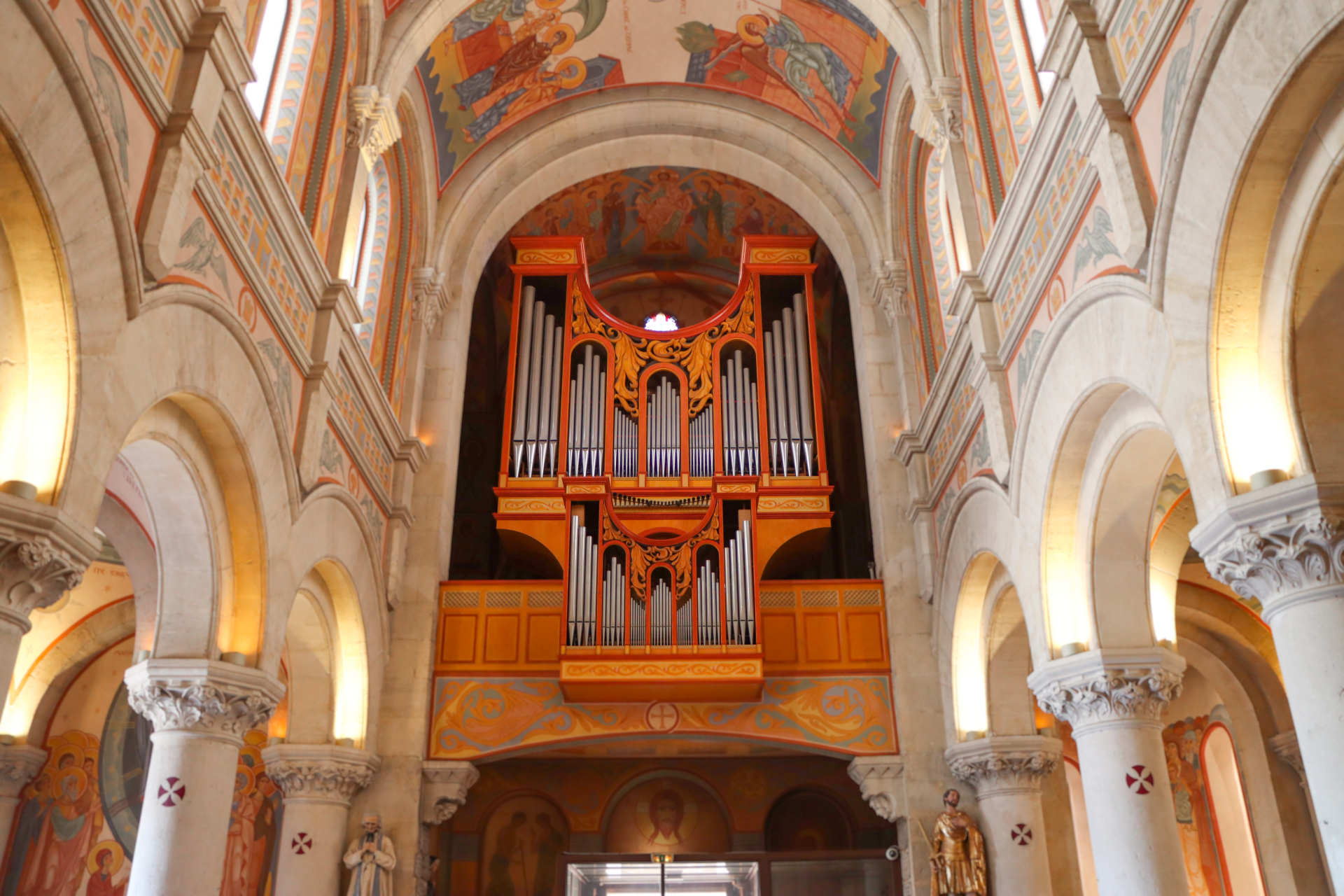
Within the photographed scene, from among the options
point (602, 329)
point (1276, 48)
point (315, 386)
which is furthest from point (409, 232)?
point (1276, 48)

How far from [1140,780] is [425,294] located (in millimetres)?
9169

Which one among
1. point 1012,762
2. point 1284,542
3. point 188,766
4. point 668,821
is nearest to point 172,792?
point 188,766

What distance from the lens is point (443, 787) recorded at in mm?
11312

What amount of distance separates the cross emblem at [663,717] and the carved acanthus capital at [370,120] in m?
6.27

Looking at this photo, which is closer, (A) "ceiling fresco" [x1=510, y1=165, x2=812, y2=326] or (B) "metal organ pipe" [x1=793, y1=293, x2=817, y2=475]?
(B) "metal organ pipe" [x1=793, y1=293, x2=817, y2=475]

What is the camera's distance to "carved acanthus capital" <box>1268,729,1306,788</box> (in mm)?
12219

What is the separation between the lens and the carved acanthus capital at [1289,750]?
1222cm

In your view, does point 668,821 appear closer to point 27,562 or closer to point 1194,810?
point 1194,810

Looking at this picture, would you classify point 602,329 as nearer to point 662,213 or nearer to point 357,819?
point 662,213

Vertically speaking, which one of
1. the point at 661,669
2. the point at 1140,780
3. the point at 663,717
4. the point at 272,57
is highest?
the point at 272,57

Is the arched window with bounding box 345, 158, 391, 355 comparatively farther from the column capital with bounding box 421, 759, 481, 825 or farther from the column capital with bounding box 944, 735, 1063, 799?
the column capital with bounding box 944, 735, 1063, 799

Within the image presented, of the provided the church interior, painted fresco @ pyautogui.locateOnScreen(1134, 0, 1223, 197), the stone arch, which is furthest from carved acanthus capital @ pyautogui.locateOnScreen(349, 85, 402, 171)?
the stone arch

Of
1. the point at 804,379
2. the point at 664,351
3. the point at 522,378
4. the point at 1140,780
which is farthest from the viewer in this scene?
the point at 664,351

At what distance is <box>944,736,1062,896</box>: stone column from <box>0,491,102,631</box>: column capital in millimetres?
8281
